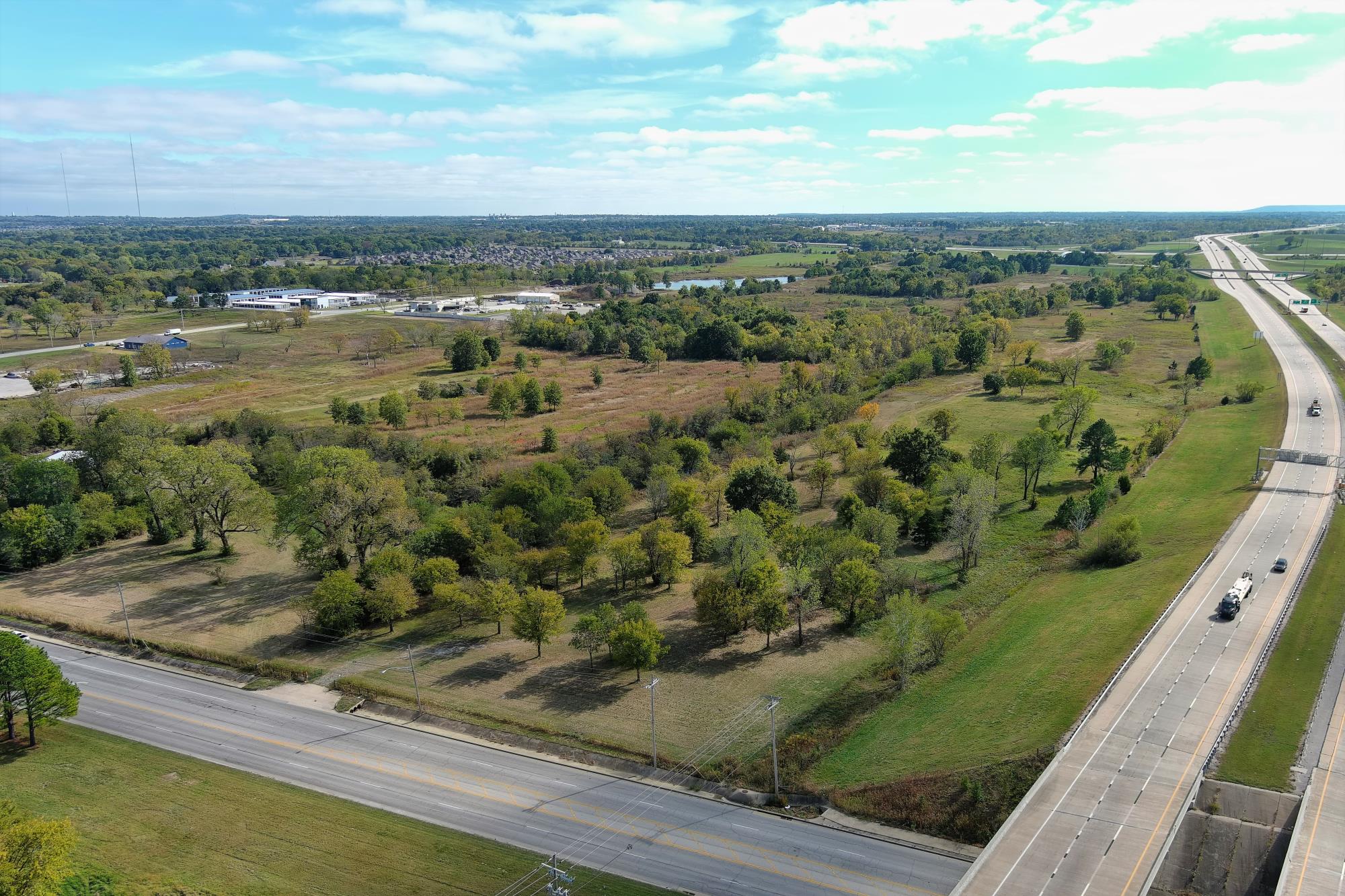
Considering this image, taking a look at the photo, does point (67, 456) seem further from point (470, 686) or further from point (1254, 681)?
point (1254, 681)

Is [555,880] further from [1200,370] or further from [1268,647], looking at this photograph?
[1200,370]

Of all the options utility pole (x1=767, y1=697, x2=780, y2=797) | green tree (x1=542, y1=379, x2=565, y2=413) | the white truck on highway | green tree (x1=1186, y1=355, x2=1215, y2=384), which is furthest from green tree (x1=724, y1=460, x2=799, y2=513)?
green tree (x1=1186, y1=355, x2=1215, y2=384)

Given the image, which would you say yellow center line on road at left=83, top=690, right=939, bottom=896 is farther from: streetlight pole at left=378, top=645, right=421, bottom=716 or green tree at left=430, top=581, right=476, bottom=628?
green tree at left=430, top=581, right=476, bottom=628

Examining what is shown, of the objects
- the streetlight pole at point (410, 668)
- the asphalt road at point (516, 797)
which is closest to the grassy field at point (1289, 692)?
the asphalt road at point (516, 797)

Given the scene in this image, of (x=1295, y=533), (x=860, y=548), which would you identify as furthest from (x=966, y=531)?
(x=1295, y=533)

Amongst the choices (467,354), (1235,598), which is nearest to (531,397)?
(467,354)
